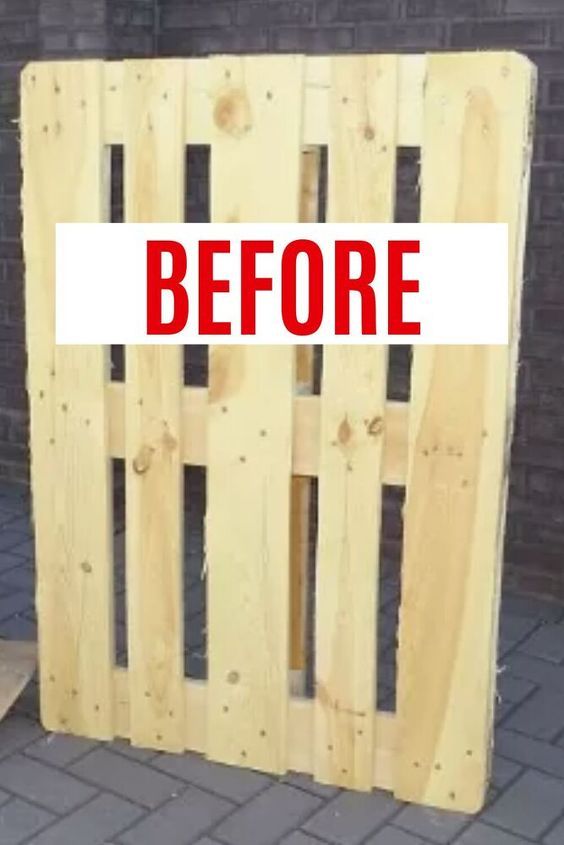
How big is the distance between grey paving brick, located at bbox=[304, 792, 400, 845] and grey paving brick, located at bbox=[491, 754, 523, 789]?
0.32 meters

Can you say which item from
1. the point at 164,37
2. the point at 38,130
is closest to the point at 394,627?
the point at 38,130

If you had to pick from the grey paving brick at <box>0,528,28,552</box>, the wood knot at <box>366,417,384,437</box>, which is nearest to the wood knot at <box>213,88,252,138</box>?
the wood knot at <box>366,417,384,437</box>

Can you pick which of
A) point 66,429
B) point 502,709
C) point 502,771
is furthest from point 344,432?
point 502,709

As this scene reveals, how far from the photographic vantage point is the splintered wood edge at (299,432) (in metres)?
3.14

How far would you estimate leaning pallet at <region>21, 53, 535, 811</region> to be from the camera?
9.77 ft

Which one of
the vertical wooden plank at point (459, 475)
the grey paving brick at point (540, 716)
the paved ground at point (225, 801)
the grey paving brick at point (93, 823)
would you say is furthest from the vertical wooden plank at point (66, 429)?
the grey paving brick at point (540, 716)

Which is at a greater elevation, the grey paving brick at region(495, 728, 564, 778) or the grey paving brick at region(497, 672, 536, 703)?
the grey paving brick at region(497, 672, 536, 703)

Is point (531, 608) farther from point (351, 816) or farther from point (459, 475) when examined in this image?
point (459, 475)

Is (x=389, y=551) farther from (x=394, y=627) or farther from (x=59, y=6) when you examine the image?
(x=59, y=6)

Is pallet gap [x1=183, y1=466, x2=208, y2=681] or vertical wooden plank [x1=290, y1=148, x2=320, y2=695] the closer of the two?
vertical wooden plank [x1=290, y1=148, x2=320, y2=695]

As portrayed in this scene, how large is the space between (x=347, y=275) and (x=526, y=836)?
59.6 inches

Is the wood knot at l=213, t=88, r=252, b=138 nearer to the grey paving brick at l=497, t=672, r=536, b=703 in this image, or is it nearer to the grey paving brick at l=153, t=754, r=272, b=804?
the grey paving brick at l=153, t=754, r=272, b=804

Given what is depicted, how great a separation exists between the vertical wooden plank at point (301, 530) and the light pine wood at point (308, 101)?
195 mm

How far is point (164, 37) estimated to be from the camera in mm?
5141
